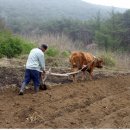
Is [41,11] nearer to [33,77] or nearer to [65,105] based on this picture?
[33,77]

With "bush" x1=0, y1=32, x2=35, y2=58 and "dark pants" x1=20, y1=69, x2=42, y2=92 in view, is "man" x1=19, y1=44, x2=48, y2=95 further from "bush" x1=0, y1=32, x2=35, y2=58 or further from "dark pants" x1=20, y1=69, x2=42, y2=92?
"bush" x1=0, y1=32, x2=35, y2=58

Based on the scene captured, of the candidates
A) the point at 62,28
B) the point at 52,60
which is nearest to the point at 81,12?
the point at 62,28

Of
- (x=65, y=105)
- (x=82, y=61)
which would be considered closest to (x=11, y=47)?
(x=82, y=61)

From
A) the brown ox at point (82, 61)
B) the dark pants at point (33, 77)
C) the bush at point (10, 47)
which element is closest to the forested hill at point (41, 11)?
the bush at point (10, 47)

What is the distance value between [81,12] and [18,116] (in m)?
99.4

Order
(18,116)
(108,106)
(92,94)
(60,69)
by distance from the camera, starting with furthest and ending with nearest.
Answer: (60,69)
(92,94)
(108,106)
(18,116)

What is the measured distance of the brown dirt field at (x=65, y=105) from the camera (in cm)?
979

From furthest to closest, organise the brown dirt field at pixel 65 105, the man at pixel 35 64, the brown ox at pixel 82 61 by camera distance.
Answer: the brown ox at pixel 82 61 < the man at pixel 35 64 < the brown dirt field at pixel 65 105

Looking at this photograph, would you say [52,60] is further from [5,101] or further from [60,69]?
[5,101]

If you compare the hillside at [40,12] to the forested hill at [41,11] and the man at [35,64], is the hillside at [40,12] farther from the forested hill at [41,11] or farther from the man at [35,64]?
the man at [35,64]

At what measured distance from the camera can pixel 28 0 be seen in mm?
125938

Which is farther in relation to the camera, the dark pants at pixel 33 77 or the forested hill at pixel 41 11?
the forested hill at pixel 41 11

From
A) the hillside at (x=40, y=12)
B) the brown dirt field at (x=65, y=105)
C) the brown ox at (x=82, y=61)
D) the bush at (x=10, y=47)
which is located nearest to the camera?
the brown dirt field at (x=65, y=105)

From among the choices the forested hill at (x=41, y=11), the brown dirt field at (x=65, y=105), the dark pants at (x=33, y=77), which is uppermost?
the dark pants at (x=33, y=77)
